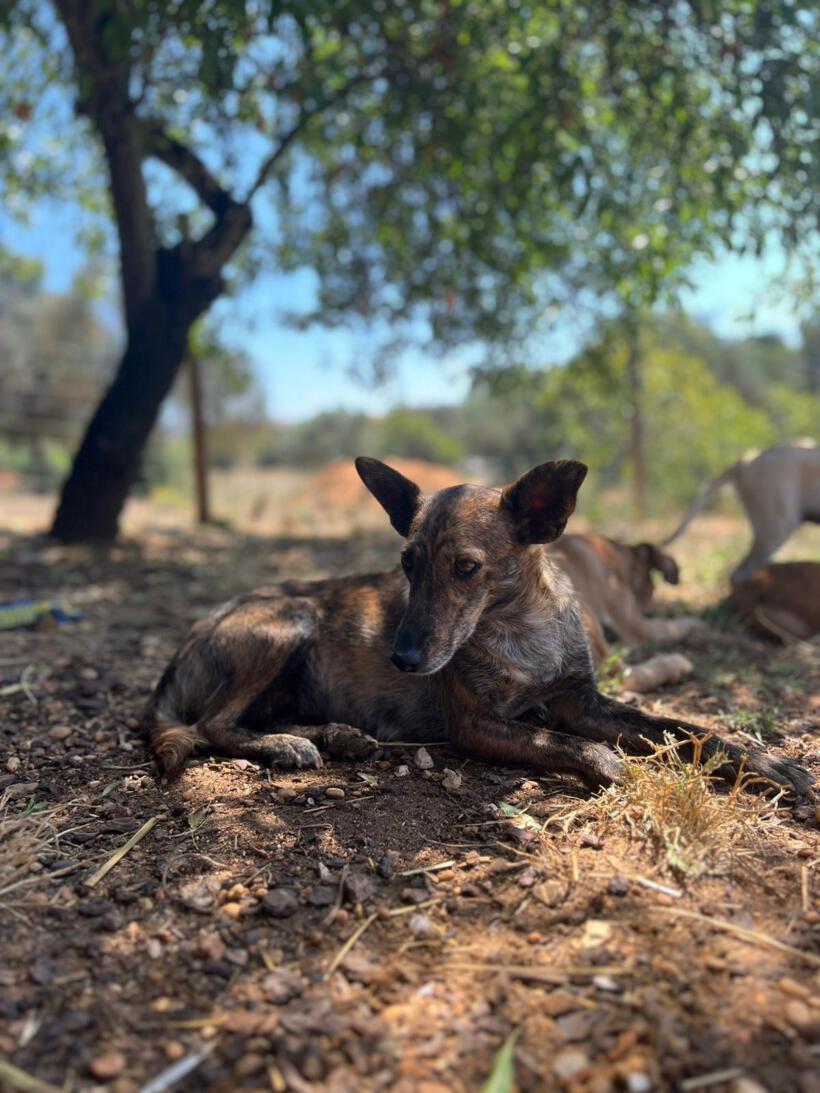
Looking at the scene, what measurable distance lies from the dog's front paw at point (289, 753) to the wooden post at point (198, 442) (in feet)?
28.7

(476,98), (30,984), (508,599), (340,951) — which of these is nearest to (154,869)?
(30,984)

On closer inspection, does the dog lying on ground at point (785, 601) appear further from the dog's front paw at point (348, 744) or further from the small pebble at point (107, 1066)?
the small pebble at point (107, 1066)

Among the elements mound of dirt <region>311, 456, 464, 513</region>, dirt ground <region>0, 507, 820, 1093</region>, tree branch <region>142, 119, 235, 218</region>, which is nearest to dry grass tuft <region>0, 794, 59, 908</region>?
dirt ground <region>0, 507, 820, 1093</region>

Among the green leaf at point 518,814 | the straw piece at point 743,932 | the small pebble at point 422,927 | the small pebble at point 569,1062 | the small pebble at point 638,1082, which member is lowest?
the small pebble at point 422,927

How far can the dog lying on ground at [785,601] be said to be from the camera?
566cm

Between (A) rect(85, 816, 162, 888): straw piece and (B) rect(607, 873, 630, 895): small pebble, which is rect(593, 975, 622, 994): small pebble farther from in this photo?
(A) rect(85, 816, 162, 888): straw piece

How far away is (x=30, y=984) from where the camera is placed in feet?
7.18

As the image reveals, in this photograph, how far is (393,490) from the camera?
3748 mm

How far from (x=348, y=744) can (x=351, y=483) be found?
551 inches

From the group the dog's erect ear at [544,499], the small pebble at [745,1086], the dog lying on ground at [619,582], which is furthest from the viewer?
the dog lying on ground at [619,582]

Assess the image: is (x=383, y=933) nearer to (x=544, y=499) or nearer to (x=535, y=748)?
(x=535, y=748)

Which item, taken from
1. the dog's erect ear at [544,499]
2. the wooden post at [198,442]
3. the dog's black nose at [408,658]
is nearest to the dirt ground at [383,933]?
the dog's black nose at [408,658]

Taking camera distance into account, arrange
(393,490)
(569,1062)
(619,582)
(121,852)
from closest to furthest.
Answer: (569,1062) → (121,852) → (393,490) → (619,582)

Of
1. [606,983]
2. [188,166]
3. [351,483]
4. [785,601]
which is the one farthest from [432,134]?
[351,483]
